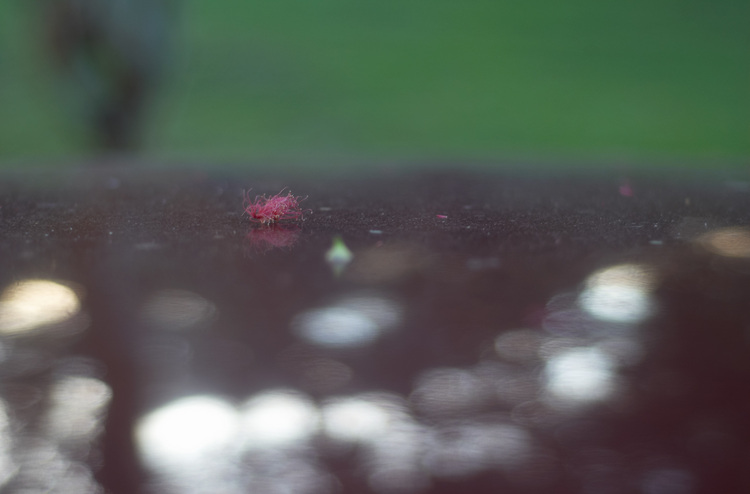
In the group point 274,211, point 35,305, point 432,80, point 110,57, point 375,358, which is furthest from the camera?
point 432,80

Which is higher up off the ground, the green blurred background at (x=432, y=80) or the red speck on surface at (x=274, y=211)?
the green blurred background at (x=432, y=80)

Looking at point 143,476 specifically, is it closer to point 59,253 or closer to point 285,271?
point 285,271

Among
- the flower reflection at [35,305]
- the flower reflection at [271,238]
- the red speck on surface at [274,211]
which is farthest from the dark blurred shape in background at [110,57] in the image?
the flower reflection at [35,305]

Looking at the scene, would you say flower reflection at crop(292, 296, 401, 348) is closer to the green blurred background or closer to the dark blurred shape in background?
the dark blurred shape in background

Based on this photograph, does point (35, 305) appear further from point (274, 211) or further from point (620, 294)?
point (620, 294)

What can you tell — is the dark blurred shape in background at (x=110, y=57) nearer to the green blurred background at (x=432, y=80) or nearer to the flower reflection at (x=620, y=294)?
the green blurred background at (x=432, y=80)

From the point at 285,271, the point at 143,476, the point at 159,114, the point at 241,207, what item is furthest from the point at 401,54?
the point at 143,476

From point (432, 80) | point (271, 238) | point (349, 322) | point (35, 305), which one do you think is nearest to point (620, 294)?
point (349, 322)
